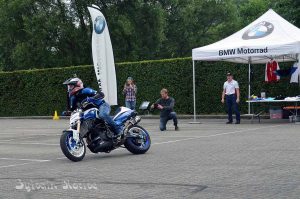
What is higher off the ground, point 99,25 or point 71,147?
point 99,25

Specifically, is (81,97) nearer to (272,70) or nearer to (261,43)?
(261,43)

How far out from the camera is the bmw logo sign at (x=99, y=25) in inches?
928

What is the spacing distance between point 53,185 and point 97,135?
3.29 meters

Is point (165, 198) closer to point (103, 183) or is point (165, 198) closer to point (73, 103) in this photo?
point (103, 183)

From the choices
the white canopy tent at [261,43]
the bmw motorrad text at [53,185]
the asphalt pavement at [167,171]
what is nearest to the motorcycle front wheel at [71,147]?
the asphalt pavement at [167,171]

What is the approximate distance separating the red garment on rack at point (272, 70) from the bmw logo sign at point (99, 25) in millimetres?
7082

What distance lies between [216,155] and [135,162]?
166 centimetres

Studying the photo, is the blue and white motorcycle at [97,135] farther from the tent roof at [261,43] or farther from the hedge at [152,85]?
the hedge at [152,85]

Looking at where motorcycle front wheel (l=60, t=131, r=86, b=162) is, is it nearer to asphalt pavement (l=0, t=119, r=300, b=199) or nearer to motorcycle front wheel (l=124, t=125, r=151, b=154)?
asphalt pavement (l=0, t=119, r=300, b=199)

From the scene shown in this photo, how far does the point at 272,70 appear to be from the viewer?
22203 mm

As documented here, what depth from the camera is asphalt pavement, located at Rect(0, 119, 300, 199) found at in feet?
23.7

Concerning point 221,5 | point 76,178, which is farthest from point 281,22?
point 221,5

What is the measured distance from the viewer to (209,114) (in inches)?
1005

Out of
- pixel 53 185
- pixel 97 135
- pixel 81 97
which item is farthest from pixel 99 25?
pixel 53 185
